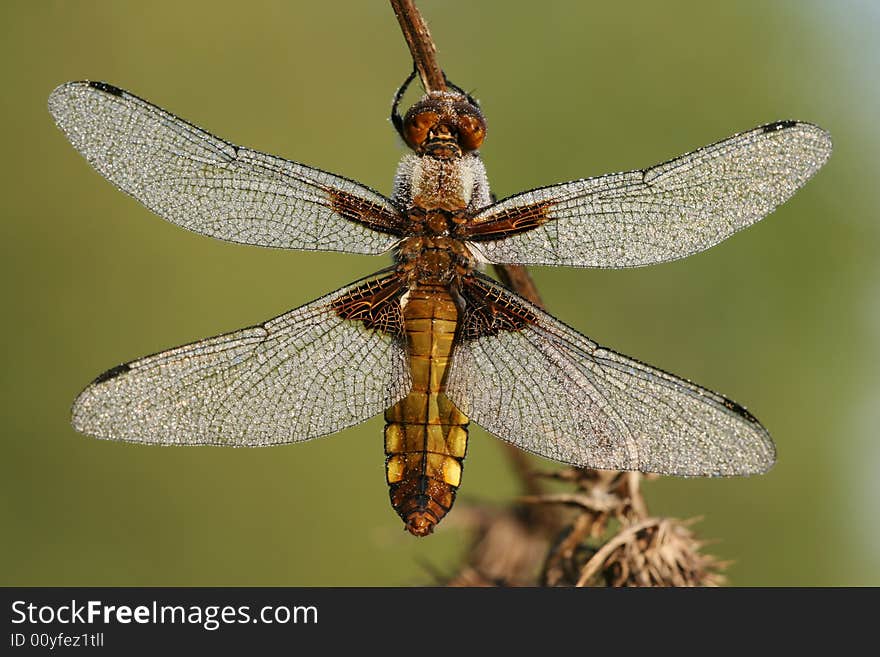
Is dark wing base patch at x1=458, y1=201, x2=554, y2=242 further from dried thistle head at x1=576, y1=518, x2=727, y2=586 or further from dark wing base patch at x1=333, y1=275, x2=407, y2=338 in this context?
dried thistle head at x1=576, y1=518, x2=727, y2=586

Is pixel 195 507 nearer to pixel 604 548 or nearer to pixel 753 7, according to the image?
pixel 604 548

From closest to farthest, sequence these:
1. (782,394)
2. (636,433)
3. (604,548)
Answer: (636,433) → (604,548) → (782,394)

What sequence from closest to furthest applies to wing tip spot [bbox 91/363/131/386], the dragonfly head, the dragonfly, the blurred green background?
1. wing tip spot [bbox 91/363/131/386]
2. the dragonfly
3. the dragonfly head
4. the blurred green background

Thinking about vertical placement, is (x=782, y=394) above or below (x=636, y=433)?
above

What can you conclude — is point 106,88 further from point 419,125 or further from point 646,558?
point 646,558

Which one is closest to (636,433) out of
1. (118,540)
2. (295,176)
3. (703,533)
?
(295,176)

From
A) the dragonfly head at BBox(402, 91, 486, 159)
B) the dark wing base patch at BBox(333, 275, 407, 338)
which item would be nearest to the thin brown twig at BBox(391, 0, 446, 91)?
the dragonfly head at BBox(402, 91, 486, 159)

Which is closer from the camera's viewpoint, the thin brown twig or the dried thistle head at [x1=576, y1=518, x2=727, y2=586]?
the thin brown twig
